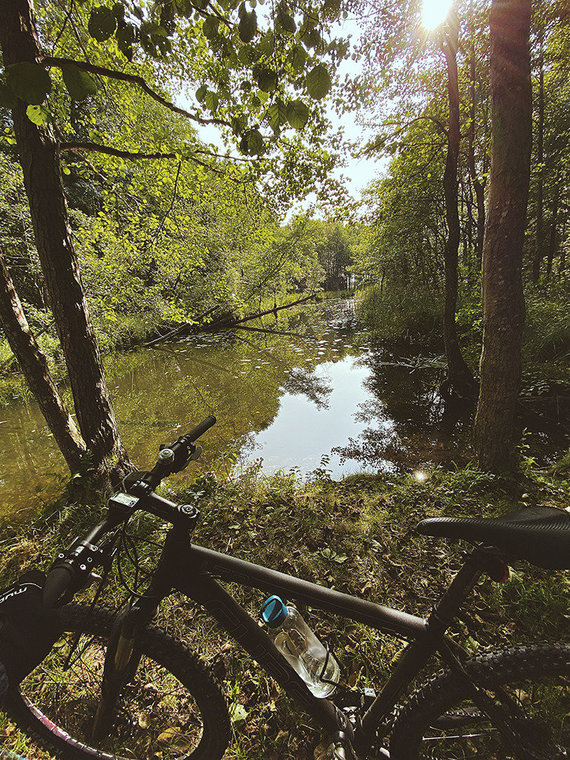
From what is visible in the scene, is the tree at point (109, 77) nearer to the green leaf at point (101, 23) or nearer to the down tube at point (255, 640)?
the green leaf at point (101, 23)

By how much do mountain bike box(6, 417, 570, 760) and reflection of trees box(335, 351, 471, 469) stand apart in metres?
4.07

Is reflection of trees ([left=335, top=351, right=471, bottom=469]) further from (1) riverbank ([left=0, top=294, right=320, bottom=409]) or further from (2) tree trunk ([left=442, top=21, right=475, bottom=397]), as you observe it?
(1) riverbank ([left=0, top=294, right=320, bottom=409])

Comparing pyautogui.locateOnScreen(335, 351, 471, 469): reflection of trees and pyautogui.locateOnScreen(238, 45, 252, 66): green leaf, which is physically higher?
pyautogui.locateOnScreen(238, 45, 252, 66): green leaf

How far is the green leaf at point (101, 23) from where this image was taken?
1319 mm

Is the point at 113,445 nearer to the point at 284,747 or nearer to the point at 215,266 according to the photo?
the point at 284,747

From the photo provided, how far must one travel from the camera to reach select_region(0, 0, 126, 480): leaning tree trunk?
275 centimetres

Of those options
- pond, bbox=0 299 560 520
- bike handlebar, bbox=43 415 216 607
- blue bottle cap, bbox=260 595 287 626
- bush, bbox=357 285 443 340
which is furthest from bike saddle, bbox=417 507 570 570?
bush, bbox=357 285 443 340

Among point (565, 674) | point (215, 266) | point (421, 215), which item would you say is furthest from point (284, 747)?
point (215, 266)

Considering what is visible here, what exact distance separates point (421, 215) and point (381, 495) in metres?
11.6

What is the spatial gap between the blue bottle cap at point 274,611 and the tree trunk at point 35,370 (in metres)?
3.68

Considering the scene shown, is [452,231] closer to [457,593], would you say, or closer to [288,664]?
[457,593]

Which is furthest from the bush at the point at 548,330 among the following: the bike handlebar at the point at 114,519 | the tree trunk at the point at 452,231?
the bike handlebar at the point at 114,519

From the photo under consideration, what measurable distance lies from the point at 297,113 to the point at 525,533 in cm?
224

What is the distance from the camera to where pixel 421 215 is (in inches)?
447
